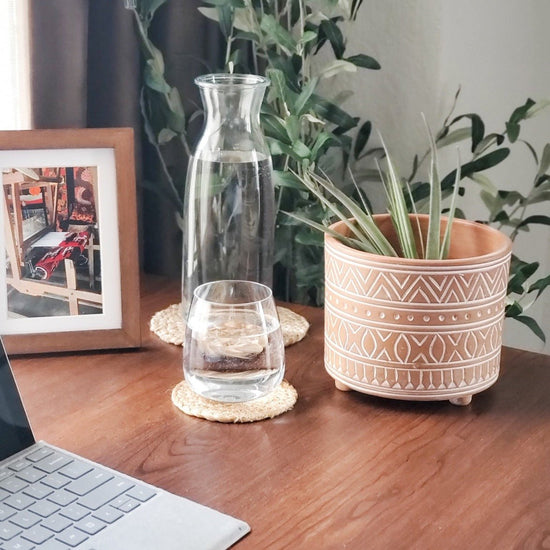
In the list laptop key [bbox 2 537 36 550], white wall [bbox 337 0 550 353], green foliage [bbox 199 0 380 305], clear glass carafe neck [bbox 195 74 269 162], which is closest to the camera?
laptop key [bbox 2 537 36 550]

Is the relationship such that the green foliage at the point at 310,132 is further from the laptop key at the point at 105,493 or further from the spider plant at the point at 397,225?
the laptop key at the point at 105,493

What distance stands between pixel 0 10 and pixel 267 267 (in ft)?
1.38

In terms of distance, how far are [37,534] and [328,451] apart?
26 centimetres

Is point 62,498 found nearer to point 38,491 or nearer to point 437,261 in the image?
point 38,491

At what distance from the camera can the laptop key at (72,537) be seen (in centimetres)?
68

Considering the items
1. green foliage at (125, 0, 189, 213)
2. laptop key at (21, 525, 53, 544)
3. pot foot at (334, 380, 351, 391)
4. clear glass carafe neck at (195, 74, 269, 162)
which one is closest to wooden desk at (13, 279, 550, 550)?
pot foot at (334, 380, 351, 391)

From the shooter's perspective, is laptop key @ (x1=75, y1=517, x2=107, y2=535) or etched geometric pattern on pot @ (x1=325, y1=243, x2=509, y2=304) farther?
etched geometric pattern on pot @ (x1=325, y1=243, x2=509, y2=304)

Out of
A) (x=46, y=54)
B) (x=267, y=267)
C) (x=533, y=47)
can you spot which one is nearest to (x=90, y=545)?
(x=267, y=267)

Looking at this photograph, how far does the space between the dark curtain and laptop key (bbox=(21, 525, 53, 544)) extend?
58 centimetres

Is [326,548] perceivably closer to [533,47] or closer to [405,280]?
[405,280]

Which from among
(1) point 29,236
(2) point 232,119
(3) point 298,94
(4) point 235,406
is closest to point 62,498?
(4) point 235,406

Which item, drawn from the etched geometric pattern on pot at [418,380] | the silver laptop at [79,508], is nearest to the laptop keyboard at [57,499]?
the silver laptop at [79,508]

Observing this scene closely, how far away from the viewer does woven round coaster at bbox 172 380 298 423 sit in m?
0.87

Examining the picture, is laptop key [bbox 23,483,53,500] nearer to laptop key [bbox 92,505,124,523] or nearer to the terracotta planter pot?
laptop key [bbox 92,505,124,523]
